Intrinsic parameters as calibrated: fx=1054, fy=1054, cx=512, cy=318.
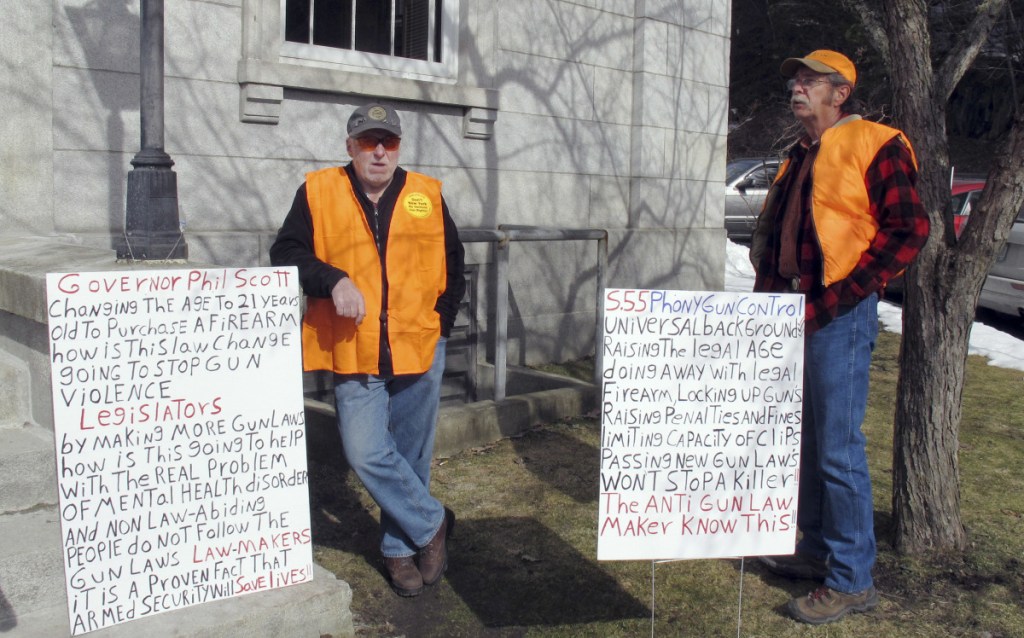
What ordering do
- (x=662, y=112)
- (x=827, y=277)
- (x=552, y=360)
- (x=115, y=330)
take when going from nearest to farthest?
(x=115, y=330) < (x=827, y=277) < (x=552, y=360) < (x=662, y=112)

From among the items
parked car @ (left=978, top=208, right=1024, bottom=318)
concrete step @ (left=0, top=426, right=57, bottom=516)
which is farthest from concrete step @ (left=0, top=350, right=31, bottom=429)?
parked car @ (left=978, top=208, right=1024, bottom=318)

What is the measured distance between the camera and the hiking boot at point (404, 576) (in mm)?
4051

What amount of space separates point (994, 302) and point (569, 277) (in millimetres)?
6012

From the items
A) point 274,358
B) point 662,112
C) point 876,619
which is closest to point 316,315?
point 274,358

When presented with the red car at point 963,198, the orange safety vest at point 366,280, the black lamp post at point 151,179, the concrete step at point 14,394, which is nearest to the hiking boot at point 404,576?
the orange safety vest at point 366,280

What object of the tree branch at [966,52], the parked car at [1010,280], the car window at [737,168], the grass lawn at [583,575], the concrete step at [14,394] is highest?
the car window at [737,168]

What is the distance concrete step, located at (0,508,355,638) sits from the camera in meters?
3.33

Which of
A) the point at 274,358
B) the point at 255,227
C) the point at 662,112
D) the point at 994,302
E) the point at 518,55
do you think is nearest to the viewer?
the point at 274,358

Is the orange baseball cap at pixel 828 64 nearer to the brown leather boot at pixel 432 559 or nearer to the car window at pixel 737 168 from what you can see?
the brown leather boot at pixel 432 559

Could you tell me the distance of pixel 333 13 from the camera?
6789mm

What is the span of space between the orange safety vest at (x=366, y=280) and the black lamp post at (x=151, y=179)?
0.69 metres

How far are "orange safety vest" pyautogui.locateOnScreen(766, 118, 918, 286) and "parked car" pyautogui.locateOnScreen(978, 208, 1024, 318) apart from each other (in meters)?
8.58

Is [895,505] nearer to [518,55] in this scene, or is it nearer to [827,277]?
[827,277]

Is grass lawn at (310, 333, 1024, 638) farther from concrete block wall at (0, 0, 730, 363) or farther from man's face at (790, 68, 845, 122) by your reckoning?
concrete block wall at (0, 0, 730, 363)
